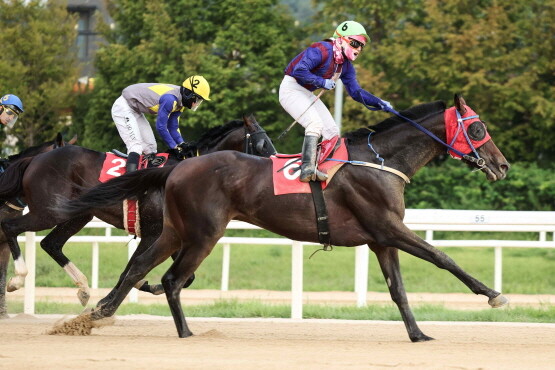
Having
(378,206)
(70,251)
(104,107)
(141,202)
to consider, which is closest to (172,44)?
(104,107)

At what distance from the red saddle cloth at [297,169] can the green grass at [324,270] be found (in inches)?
234

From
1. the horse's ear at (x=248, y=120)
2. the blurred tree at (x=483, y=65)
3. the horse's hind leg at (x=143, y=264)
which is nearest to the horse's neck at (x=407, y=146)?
the horse's hind leg at (x=143, y=264)

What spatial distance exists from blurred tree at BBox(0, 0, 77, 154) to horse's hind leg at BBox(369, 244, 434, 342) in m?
15.1

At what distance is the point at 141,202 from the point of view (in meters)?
8.77

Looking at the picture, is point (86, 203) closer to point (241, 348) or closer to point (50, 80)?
point (241, 348)

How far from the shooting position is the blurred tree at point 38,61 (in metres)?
22.0

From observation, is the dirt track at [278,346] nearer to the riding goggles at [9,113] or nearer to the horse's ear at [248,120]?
the horse's ear at [248,120]

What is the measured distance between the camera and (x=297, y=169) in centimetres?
763

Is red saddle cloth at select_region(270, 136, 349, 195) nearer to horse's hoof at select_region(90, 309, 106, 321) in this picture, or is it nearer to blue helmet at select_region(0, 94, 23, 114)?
horse's hoof at select_region(90, 309, 106, 321)

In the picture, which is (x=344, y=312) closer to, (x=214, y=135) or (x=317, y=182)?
(x=214, y=135)

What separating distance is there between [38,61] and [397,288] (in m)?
16.2

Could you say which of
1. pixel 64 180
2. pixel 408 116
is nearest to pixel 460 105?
pixel 408 116

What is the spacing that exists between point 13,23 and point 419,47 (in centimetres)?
856

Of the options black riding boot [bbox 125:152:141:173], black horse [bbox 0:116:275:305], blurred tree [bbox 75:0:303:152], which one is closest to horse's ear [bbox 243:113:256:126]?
black horse [bbox 0:116:275:305]
